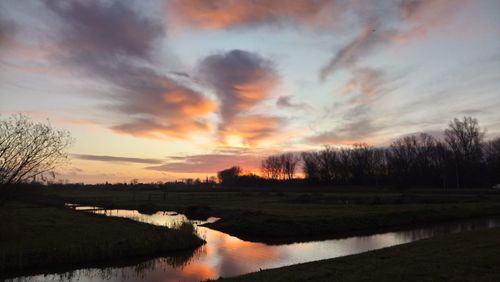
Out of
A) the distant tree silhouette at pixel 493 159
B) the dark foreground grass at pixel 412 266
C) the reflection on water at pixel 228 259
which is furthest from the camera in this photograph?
the distant tree silhouette at pixel 493 159

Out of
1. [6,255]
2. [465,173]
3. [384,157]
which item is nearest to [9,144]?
[6,255]

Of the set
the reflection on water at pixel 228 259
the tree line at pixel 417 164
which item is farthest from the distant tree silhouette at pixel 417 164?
the reflection on water at pixel 228 259

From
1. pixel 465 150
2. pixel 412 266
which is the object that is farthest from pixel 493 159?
pixel 412 266

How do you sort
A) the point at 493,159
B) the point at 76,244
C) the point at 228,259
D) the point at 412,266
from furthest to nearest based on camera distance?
the point at 493,159 → the point at 228,259 → the point at 76,244 → the point at 412,266

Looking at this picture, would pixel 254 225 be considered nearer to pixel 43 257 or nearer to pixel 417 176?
pixel 43 257

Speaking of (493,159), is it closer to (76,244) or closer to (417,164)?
(417,164)

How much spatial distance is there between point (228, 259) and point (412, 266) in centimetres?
1324

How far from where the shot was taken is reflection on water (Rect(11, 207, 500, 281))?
71.6ft

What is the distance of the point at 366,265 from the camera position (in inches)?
685

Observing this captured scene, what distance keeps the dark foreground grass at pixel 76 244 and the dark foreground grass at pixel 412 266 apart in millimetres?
12574

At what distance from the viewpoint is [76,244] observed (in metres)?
25.9

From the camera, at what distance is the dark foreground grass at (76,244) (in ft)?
75.1

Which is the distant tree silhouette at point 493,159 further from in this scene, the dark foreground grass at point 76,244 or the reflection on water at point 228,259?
the dark foreground grass at point 76,244

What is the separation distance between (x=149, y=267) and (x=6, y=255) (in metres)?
8.06
